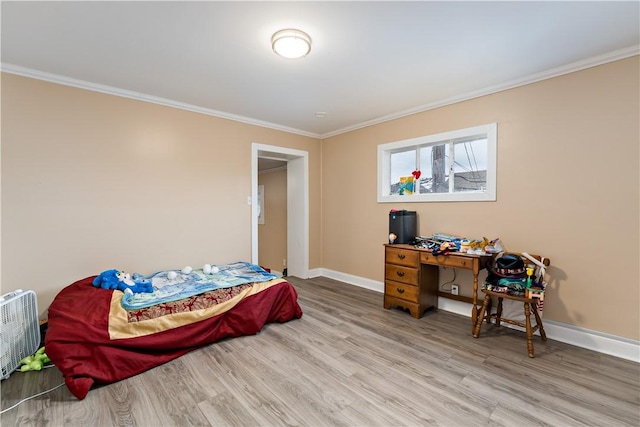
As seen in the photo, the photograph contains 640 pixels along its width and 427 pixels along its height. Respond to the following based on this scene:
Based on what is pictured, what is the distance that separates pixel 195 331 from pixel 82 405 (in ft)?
2.68

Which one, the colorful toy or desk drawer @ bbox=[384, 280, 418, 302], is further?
desk drawer @ bbox=[384, 280, 418, 302]

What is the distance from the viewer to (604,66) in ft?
7.79

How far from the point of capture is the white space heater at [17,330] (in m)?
2.02

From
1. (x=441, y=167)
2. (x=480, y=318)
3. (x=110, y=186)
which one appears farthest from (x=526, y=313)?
(x=110, y=186)

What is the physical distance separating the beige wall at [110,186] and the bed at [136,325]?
48cm

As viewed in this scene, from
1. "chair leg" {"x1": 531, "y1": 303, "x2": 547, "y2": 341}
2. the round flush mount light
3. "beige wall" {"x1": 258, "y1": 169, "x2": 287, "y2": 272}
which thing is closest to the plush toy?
the round flush mount light

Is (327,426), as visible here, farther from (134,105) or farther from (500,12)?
(134,105)

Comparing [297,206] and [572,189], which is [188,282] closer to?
[297,206]

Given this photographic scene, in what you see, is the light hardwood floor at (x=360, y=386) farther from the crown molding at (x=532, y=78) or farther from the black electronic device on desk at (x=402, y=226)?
the crown molding at (x=532, y=78)

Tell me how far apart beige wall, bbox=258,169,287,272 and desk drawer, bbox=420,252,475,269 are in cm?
317

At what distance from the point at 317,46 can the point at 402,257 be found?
2320 millimetres

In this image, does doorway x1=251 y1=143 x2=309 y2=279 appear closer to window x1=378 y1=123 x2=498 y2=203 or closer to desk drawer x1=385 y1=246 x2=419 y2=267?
window x1=378 y1=123 x2=498 y2=203

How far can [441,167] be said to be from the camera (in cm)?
352

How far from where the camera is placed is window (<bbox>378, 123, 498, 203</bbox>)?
3.09 m
